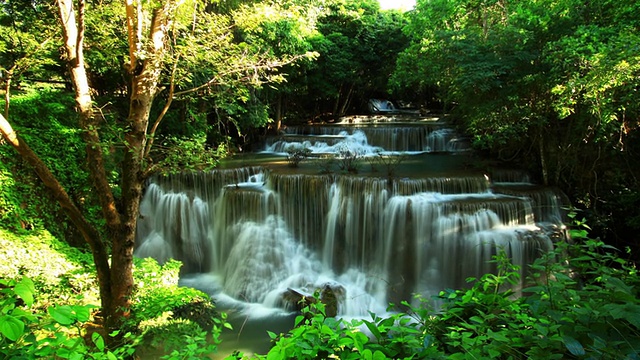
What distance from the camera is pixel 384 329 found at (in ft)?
6.11

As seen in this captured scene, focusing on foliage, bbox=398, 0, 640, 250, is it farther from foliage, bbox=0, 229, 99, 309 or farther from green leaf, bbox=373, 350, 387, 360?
foliage, bbox=0, 229, 99, 309

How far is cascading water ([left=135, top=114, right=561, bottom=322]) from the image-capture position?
7.55 m

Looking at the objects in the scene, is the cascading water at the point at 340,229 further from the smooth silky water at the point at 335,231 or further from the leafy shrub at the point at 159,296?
the leafy shrub at the point at 159,296

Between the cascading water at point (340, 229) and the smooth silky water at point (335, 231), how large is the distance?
25 millimetres

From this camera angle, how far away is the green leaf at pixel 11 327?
1.32 m

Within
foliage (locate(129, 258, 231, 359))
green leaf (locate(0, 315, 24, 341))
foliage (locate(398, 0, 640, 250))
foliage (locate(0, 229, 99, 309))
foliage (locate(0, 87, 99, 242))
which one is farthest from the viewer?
foliage (locate(398, 0, 640, 250))

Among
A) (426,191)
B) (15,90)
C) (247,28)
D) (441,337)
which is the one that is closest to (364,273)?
(426,191)

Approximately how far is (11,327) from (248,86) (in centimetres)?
628

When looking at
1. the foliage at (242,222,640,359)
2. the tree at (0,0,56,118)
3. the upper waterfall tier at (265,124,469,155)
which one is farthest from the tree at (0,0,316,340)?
the upper waterfall tier at (265,124,469,155)

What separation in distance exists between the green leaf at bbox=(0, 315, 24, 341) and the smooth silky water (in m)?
5.22

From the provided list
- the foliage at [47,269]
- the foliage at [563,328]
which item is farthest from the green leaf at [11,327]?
the foliage at [47,269]

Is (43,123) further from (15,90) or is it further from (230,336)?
(230,336)

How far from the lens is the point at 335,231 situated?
859 cm

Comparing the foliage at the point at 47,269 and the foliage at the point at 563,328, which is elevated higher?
the foliage at the point at 563,328
